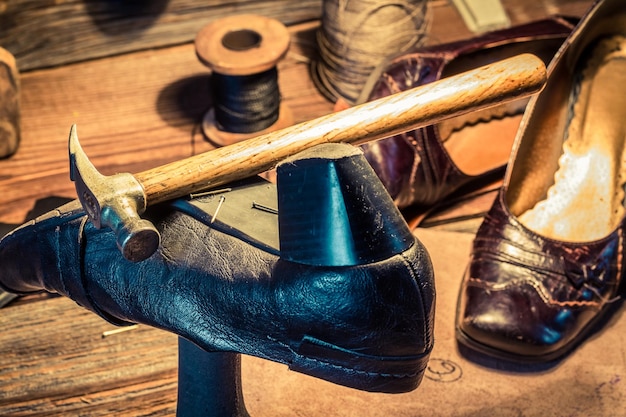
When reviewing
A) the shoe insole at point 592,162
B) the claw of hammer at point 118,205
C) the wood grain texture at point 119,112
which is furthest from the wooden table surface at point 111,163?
the claw of hammer at point 118,205

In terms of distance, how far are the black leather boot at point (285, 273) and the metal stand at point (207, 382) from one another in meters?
0.08

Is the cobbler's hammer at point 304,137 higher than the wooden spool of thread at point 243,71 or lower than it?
higher

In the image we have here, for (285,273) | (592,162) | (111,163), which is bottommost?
(111,163)

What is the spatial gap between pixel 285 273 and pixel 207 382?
0.23 m

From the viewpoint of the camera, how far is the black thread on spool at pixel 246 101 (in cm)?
137

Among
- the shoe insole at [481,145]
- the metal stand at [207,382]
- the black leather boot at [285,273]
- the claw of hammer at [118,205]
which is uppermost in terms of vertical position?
the claw of hammer at [118,205]

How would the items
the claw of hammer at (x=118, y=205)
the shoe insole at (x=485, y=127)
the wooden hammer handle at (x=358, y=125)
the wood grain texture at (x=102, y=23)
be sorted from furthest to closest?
the wood grain texture at (x=102, y=23) → the shoe insole at (x=485, y=127) → the wooden hammer handle at (x=358, y=125) → the claw of hammer at (x=118, y=205)

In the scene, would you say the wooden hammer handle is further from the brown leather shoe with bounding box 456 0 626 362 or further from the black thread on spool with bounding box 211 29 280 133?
the black thread on spool with bounding box 211 29 280 133

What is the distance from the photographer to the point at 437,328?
1.16m

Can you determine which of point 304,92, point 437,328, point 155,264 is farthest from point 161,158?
point 155,264

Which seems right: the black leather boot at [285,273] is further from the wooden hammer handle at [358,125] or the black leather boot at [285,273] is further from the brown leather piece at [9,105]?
the brown leather piece at [9,105]

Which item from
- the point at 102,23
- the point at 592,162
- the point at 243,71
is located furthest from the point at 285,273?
the point at 102,23

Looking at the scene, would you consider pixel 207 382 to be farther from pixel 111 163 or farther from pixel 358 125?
pixel 111 163

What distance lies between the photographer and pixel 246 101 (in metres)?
1.40
